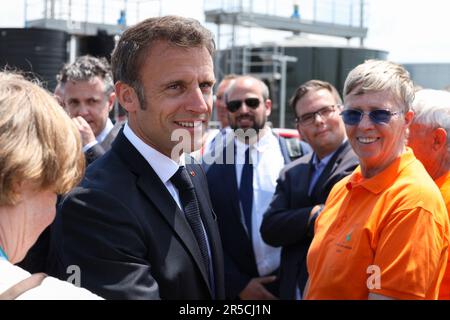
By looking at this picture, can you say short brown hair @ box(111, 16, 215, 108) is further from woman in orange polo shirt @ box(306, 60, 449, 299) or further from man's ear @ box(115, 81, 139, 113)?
woman in orange polo shirt @ box(306, 60, 449, 299)

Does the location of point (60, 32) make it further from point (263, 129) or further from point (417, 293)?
point (417, 293)

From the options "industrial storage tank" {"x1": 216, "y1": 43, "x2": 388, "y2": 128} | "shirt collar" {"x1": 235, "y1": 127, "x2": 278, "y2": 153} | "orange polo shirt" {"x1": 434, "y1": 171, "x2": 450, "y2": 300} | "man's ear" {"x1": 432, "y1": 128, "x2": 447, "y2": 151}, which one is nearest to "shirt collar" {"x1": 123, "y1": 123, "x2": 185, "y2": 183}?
"orange polo shirt" {"x1": 434, "y1": 171, "x2": 450, "y2": 300}

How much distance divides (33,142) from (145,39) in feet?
2.90

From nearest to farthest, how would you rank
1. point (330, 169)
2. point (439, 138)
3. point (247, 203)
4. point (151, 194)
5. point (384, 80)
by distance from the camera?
point (151, 194) < point (384, 80) < point (439, 138) < point (330, 169) < point (247, 203)

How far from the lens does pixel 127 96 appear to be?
2.29m

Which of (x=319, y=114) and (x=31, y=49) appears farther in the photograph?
(x=31, y=49)

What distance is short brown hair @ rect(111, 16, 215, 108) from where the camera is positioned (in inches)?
87.1

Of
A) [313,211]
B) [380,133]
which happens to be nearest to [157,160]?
[380,133]

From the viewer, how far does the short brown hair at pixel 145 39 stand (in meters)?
2.21

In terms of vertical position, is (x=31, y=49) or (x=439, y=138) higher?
(x=31, y=49)

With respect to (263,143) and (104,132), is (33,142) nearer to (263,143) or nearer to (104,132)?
(104,132)

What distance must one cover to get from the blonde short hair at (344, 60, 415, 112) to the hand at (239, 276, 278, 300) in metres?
2.04

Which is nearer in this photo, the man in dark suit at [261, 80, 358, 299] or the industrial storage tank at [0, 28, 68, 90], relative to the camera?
the man in dark suit at [261, 80, 358, 299]
